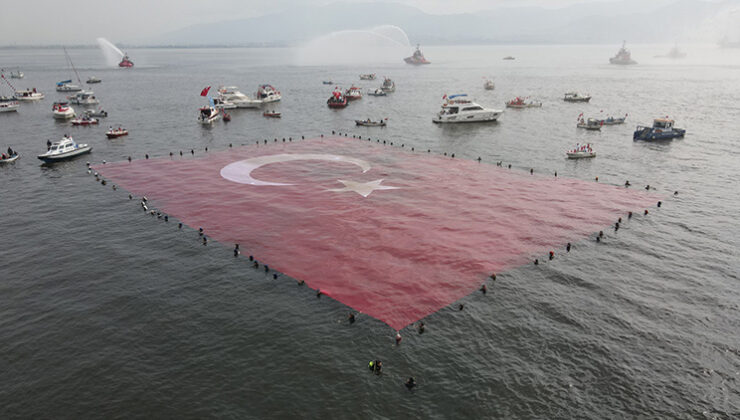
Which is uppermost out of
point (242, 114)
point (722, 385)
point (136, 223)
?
point (242, 114)

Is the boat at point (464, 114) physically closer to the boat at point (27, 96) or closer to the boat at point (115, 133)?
the boat at point (115, 133)

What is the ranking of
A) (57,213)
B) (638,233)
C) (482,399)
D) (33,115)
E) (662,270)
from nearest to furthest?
(482,399), (662,270), (638,233), (57,213), (33,115)

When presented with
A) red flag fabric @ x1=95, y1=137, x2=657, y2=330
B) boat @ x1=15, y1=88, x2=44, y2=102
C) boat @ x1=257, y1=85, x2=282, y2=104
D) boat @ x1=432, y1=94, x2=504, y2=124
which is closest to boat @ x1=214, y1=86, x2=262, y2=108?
boat @ x1=257, y1=85, x2=282, y2=104

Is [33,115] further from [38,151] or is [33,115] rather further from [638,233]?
[638,233]

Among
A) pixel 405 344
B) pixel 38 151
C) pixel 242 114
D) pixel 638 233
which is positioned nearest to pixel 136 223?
pixel 405 344

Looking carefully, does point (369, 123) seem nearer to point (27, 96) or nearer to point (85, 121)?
point (85, 121)

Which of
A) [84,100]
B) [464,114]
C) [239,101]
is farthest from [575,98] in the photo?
[84,100]

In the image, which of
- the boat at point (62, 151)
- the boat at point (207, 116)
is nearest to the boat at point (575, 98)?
the boat at point (207, 116)
